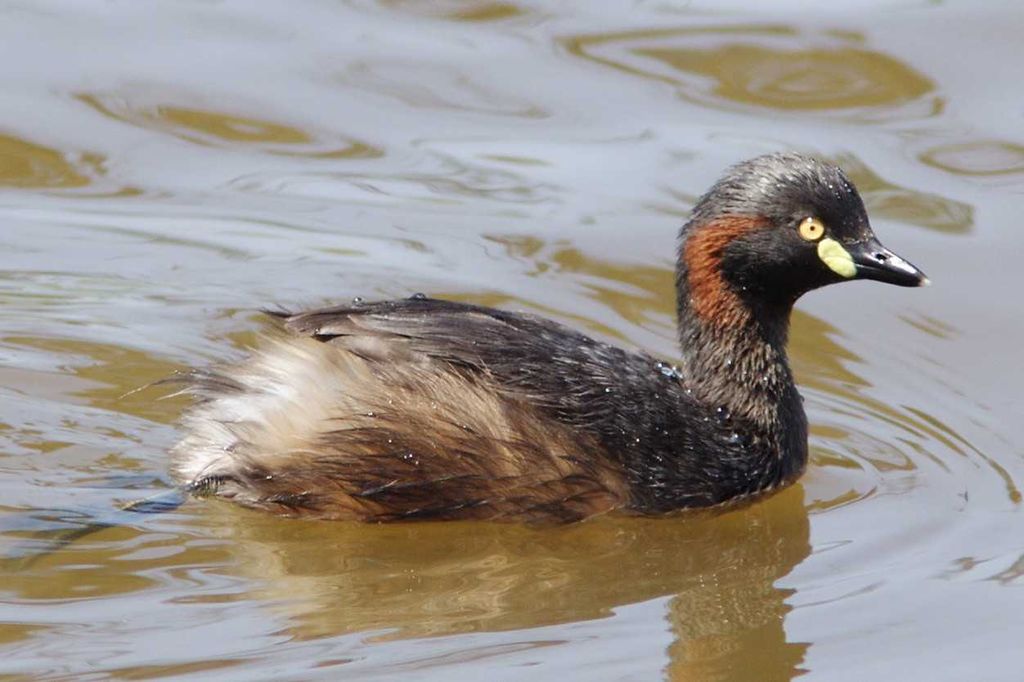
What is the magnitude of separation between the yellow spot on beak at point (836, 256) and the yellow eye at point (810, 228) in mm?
39

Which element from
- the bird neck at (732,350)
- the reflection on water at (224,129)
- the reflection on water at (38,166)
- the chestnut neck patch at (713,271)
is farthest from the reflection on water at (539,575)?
the reflection on water at (224,129)

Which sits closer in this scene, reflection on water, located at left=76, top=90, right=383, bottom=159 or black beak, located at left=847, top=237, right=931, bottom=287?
black beak, located at left=847, top=237, right=931, bottom=287

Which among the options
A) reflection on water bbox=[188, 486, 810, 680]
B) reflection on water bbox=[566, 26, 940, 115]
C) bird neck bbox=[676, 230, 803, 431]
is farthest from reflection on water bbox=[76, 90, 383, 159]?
reflection on water bbox=[188, 486, 810, 680]

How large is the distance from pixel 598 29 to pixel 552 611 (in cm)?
514

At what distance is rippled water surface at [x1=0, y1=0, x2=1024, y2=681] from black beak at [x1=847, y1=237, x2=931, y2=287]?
615 millimetres

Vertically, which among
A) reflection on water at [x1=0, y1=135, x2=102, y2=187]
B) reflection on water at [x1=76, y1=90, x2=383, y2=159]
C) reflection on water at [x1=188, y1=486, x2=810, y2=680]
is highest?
reflection on water at [x1=76, y1=90, x2=383, y2=159]

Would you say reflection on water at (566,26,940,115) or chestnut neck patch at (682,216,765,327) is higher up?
reflection on water at (566,26,940,115)

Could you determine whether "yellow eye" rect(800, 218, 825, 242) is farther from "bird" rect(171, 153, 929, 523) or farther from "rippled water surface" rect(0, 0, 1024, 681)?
"rippled water surface" rect(0, 0, 1024, 681)

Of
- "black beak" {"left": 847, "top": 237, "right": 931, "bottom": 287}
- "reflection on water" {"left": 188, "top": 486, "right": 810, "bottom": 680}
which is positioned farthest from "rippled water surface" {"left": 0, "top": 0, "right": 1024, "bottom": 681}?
"black beak" {"left": 847, "top": 237, "right": 931, "bottom": 287}

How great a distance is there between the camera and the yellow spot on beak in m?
6.40

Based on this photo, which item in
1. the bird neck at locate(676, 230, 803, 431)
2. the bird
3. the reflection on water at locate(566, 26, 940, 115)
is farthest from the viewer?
the reflection on water at locate(566, 26, 940, 115)

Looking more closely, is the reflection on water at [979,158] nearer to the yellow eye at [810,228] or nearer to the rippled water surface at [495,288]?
the rippled water surface at [495,288]

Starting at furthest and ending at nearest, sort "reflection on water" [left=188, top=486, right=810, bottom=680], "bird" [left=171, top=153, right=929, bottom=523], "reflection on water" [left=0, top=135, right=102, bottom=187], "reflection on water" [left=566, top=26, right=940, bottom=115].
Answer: "reflection on water" [left=566, top=26, right=940, bottom=115], "reflection on water" [left=0, top=135, right=102, bottom=187], "bird" [left=171, top=153, right=929, bottom=523], "reflection on water" [left=188, top=486, right=810, bottom=680]

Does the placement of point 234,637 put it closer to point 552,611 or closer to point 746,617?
point 552,611
